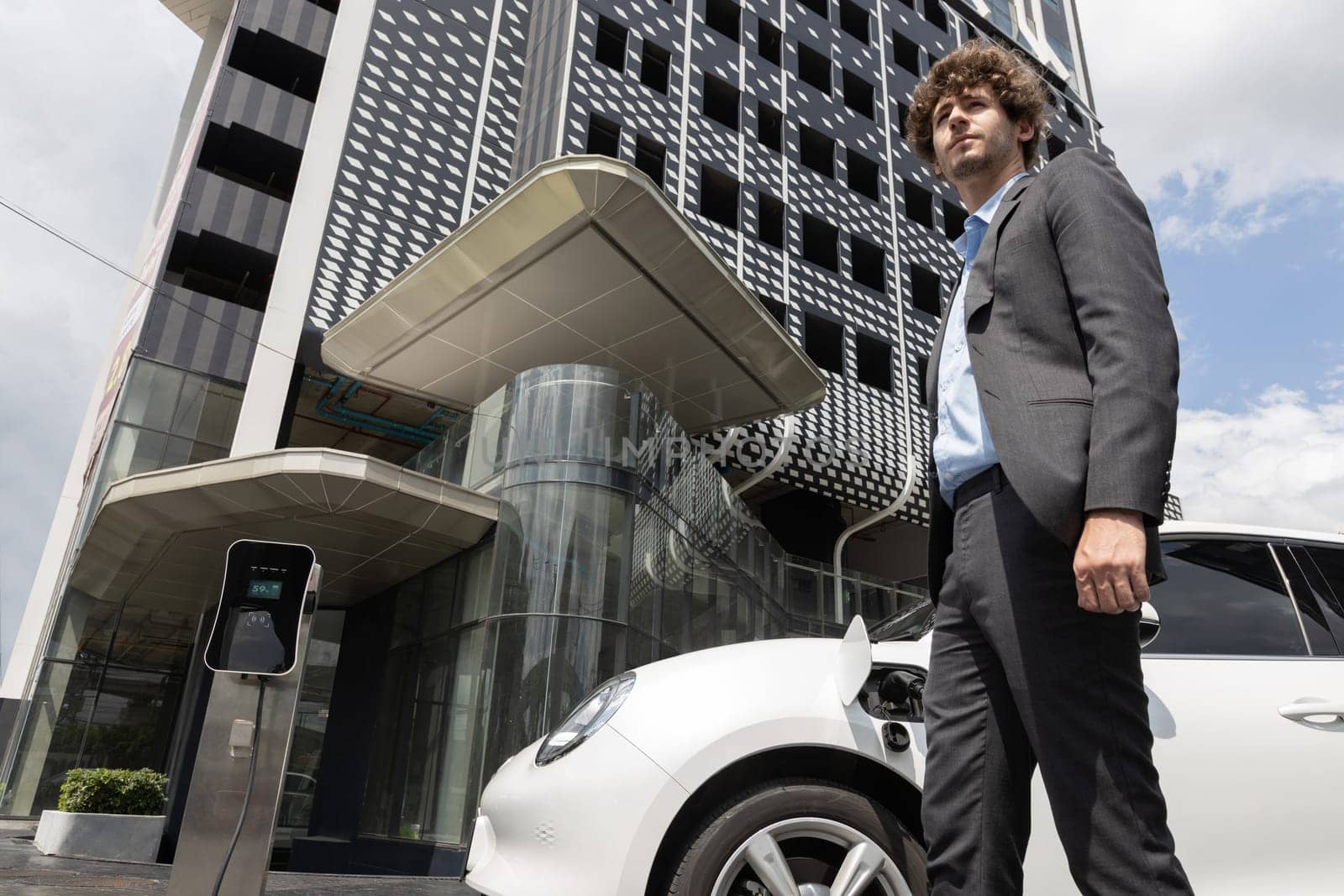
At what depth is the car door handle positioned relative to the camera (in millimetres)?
2207

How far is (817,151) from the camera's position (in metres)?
24.0

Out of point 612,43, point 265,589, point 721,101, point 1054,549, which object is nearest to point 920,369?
point 721,101

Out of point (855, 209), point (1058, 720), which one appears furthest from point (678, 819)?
point (855, 209)

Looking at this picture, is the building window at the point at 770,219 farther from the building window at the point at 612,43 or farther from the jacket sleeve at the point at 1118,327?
the jacket sleeve at the point at 1118,327

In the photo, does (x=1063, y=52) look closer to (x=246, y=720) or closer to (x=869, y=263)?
(x=869, y=263)

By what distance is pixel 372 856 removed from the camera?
10516 millimetres

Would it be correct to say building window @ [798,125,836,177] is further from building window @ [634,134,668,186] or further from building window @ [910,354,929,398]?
building window @ [910,354,929,398]

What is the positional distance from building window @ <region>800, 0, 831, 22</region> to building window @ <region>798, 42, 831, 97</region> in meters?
1.62

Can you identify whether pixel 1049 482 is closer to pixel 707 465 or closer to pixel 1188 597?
pixel 1188 597

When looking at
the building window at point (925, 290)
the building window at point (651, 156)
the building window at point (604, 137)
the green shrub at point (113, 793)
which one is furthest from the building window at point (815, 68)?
the green shrub at point (113, 793)

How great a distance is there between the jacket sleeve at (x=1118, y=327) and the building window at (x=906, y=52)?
2940 cm

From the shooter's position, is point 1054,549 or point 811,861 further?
point 811,861

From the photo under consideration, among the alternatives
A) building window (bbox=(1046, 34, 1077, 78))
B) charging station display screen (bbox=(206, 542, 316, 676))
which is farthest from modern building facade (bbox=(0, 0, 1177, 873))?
building window (bbox=(1046, 34, 1077, 78))

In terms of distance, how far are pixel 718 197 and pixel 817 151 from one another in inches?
177
